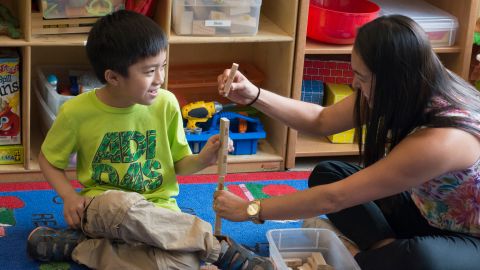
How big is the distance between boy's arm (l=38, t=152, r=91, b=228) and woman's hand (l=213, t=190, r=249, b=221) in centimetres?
28

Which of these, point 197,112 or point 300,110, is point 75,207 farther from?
point 197,112

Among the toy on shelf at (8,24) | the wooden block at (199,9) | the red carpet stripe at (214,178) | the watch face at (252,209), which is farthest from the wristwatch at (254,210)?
the toy on shelf at (8,24)


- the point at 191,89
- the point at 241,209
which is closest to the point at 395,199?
the point at 241,209

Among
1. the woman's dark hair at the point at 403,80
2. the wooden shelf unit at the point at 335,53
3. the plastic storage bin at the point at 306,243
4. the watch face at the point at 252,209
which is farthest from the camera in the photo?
the wooden shelf unit at the point at 335,53

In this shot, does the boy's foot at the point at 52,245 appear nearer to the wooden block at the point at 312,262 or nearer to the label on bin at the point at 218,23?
the wooden block at the point at 312,262

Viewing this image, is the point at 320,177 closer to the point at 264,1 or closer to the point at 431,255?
the point at 431,255

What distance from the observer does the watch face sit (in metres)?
1.54

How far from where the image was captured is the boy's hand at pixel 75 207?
164 cm

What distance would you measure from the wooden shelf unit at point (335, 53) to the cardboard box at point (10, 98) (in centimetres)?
78

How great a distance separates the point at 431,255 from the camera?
4.95 feet

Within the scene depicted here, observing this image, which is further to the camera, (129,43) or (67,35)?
(67,35)

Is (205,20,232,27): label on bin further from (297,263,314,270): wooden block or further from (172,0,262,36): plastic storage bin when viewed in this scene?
(297,263,314,270): wooden block

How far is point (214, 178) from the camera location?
2.25 metres

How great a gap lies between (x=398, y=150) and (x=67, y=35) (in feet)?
3.39
